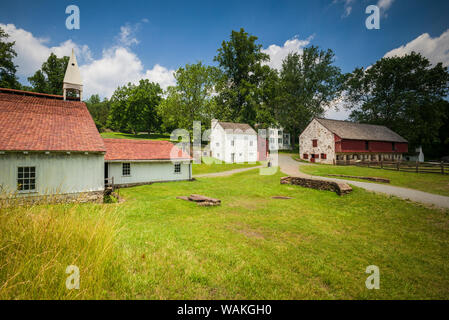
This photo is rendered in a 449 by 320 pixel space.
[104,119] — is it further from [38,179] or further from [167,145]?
[38,179]

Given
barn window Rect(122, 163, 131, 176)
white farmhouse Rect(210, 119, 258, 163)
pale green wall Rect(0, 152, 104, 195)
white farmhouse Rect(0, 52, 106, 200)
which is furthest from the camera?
white farmhouse Rect(210, 119, 258, 163)

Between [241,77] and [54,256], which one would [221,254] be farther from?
[241,77]

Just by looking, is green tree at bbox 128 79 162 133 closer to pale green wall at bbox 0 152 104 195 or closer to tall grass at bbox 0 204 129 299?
pale green wall at bbox 0 152 104 195

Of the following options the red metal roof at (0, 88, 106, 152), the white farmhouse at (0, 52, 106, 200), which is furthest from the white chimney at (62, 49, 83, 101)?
the white farmhouse at (0, 52, 106, 200)

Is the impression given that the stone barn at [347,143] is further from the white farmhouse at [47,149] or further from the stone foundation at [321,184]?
the white farmhouse at [47,149]

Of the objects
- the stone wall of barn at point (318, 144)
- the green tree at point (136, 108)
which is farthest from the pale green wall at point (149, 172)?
the green tree at point (136, 108)

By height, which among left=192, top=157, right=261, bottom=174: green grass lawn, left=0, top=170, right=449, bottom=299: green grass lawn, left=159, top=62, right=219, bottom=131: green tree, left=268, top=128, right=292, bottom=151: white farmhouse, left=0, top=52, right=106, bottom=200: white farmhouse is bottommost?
left=0, top=170, right=449, bottom=299: green grass lawn

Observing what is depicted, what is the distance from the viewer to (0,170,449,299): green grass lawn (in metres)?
3.34

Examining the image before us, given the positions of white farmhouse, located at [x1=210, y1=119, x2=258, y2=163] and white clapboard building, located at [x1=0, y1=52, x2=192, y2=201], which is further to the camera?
white farmhouse, located at [x1=210, y1=119, x2=258, y2=163]

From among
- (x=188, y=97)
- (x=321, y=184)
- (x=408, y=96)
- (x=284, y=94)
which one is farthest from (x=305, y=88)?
(x=321, y=184)

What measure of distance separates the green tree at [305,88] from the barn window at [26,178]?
2094 inches

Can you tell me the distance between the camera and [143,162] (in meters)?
20.4

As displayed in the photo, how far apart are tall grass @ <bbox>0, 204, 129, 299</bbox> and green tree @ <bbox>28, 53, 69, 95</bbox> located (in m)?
51.4

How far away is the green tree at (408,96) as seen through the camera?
157ft
